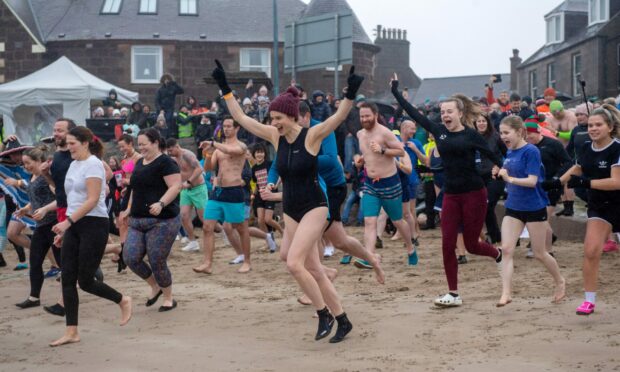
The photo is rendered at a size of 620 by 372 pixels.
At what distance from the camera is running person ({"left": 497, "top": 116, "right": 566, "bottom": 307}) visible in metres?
8.77

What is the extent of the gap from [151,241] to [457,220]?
10.1 ft

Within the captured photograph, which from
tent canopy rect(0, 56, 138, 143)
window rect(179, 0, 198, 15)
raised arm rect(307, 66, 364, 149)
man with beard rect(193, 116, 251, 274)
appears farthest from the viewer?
window rect(179, 0, 198, 15)

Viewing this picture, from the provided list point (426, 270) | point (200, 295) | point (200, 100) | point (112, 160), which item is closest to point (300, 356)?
point (200, 295)

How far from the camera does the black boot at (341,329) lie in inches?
298

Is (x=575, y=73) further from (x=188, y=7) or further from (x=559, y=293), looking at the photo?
(x=559, y=293)

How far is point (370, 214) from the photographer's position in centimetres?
1127

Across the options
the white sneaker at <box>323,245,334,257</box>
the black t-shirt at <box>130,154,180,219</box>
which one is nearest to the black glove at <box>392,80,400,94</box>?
the black t-shirt at <box>130,154,180,219</box>

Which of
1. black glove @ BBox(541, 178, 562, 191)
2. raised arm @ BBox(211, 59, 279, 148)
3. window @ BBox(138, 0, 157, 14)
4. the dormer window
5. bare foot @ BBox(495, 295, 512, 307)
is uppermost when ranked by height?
window @ BBox(138, 0, 157, 14)

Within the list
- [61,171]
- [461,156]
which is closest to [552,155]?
[461,156]

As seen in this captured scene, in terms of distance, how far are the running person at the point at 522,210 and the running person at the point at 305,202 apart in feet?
6.46

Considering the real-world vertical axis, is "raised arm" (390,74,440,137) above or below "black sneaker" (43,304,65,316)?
above

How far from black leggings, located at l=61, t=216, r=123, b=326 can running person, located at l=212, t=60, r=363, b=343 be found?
1.72m

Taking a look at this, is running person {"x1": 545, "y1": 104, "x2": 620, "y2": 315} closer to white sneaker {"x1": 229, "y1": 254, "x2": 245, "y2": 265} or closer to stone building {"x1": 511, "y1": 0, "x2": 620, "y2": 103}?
white sneaker {"x1": 229, "y1": 254, "x2": 245, "y2": 265}

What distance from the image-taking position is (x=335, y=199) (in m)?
9.26
